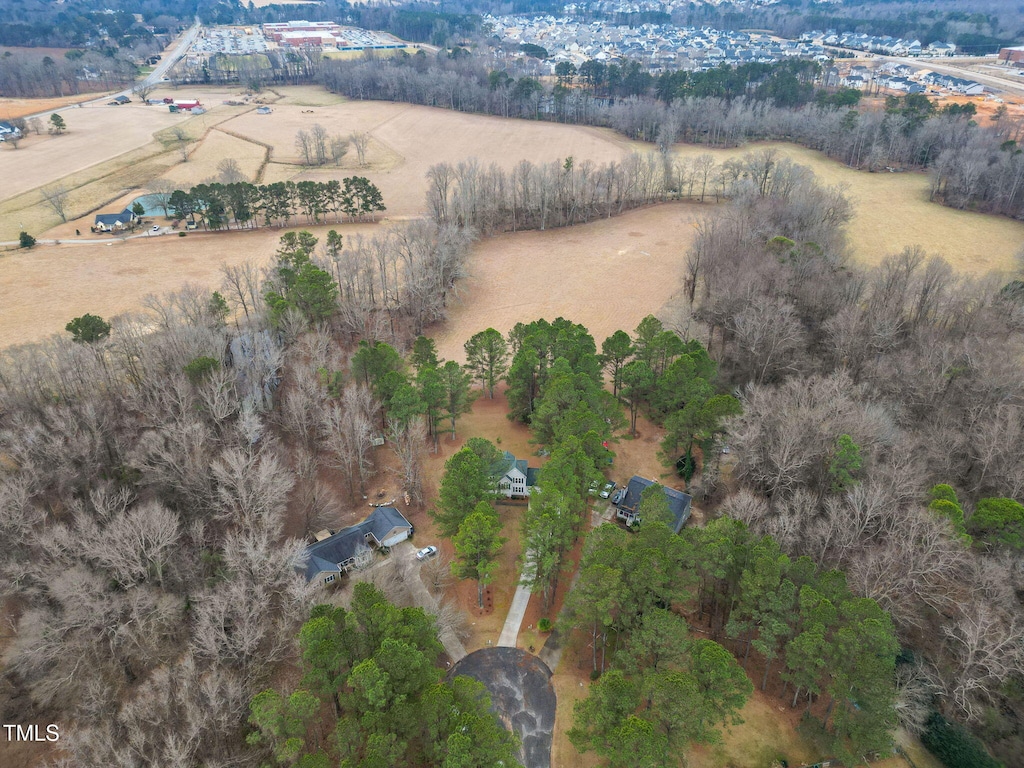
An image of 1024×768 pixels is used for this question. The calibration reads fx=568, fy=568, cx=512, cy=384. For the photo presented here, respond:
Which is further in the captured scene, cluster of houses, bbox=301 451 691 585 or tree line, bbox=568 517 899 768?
cluster of houses, bbox=301 451 691 585

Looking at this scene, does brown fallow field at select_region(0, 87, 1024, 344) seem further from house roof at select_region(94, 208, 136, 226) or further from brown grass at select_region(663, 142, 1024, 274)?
house roof at select_region(94, 208, 136, 226)

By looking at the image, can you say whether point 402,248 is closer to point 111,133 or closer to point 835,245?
point 835,245

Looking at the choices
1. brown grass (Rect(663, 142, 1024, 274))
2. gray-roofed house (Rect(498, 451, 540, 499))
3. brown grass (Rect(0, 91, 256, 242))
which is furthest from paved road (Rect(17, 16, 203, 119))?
brown grass (Rect(663, 142, 1024, 274))

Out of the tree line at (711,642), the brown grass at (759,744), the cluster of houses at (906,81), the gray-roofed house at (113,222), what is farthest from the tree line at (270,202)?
the cluster of houses at (906,81)

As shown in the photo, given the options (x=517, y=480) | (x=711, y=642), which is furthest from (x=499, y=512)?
(x=711, y=642)

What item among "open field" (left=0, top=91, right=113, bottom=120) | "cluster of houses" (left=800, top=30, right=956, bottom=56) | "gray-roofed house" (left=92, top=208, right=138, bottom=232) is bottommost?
"gray-roofed house" (left=92, top=208, right=138, bottom=232)

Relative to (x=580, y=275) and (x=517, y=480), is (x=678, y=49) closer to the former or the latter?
(x=580, y=275)

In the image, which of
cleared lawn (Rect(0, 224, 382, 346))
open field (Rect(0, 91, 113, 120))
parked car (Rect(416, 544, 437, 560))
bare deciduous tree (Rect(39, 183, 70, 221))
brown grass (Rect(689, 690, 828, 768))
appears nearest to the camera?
brown grass (Rect(689, 690, 828, 768))
